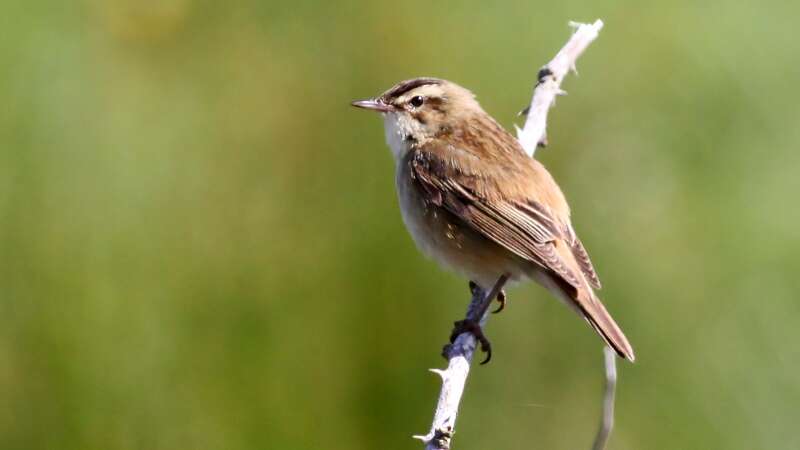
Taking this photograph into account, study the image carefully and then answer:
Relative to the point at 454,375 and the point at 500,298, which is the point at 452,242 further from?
the point at 454,375

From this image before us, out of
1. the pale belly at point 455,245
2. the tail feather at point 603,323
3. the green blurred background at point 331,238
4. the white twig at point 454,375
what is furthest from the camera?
the green blurred background at point 331,238

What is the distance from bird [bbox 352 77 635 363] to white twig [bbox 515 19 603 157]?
0.25ft

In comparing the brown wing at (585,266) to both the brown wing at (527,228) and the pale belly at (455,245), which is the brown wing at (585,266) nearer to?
the brown wing at (527,228)

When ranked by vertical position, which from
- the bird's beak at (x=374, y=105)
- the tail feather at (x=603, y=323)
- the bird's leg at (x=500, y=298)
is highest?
the bird's beak at (x=374, y=105)

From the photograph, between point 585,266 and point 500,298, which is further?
point 500,298

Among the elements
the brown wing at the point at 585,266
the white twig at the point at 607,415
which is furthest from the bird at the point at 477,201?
the white twig at the point at 607,415

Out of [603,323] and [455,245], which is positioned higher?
[455,245]

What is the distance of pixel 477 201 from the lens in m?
4.93

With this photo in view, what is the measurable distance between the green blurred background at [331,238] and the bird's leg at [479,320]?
442 millimetres

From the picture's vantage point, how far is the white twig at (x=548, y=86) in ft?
16.8

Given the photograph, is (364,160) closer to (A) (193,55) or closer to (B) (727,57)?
(A) (193,55)

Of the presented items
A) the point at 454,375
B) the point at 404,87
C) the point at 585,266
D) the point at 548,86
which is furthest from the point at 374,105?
the point at 454,375

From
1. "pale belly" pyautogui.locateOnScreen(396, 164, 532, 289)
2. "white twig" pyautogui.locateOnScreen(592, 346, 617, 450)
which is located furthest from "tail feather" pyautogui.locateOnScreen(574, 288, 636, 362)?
"white twig" pyautogui.locateOnScreen(592, 346, 617, 450)

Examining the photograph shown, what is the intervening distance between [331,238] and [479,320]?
103 centimetres
